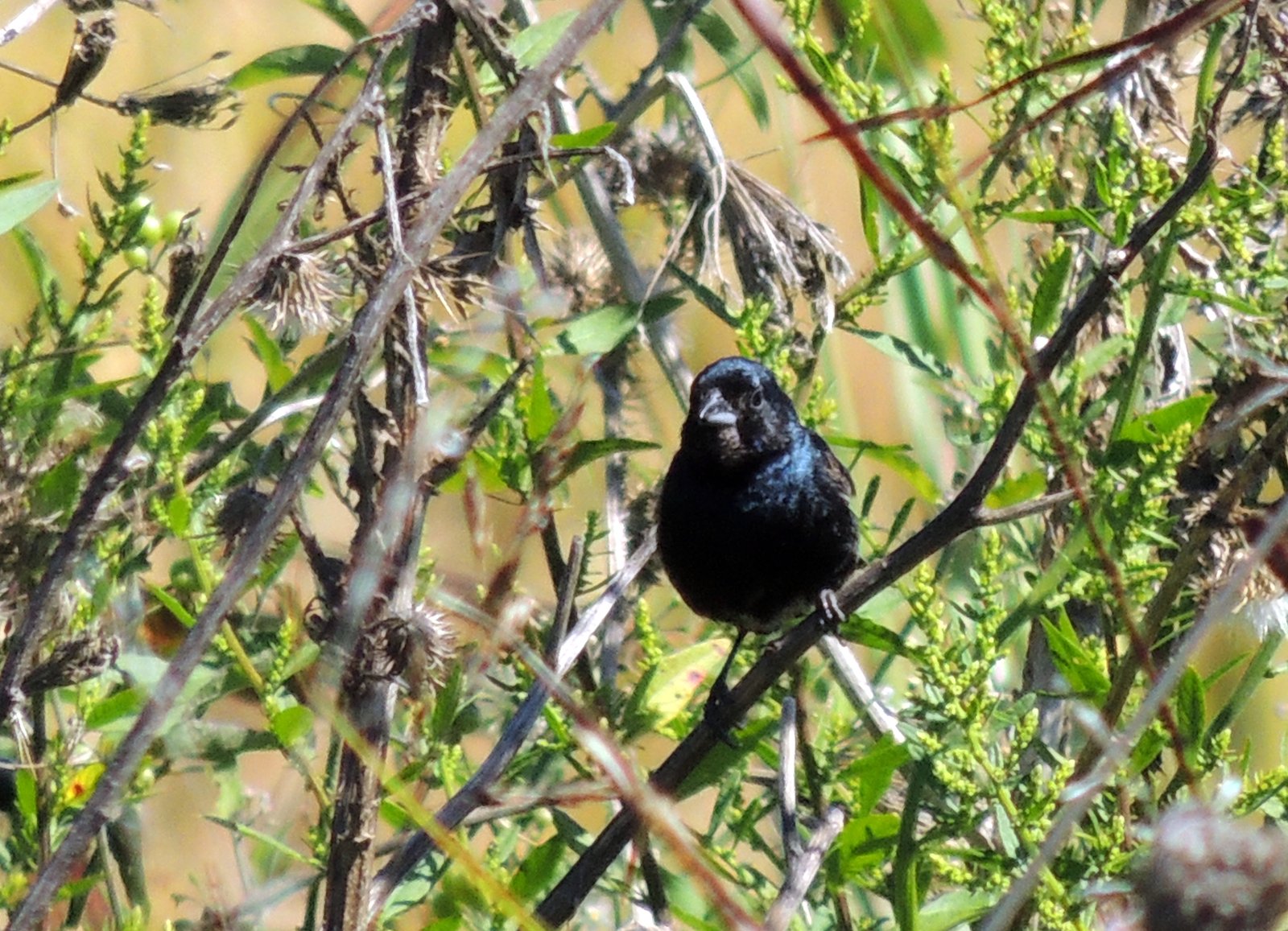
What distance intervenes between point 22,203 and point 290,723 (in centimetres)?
74

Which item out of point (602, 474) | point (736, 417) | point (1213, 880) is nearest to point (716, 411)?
point (736, 417)

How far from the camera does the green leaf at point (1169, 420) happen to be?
6.31 feet

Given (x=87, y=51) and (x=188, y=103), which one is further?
(x=188, y=103)

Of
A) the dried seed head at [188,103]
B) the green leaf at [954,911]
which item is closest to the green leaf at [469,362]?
the dried seed head at [188,103]

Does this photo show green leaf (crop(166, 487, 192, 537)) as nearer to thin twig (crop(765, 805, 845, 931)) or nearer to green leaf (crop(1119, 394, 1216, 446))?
thin twig (crop(765, 805, 845, 931))

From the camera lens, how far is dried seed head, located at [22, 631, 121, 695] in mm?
1854

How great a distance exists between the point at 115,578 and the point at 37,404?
0.80 ft

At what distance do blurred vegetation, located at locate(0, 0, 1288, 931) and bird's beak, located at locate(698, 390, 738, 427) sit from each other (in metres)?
0.08

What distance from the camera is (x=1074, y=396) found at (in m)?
2.14

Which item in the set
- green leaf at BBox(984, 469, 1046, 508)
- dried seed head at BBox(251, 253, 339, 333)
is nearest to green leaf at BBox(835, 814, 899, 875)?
green leaf at BBox(984, 469, 1046, 508)

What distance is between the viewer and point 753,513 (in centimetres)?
315

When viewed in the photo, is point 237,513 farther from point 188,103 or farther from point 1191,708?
point 1191,708

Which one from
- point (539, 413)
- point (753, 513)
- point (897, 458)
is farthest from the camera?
point (753, 513)

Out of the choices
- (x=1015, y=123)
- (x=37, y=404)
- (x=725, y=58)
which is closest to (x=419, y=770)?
(x=37, y=404)
